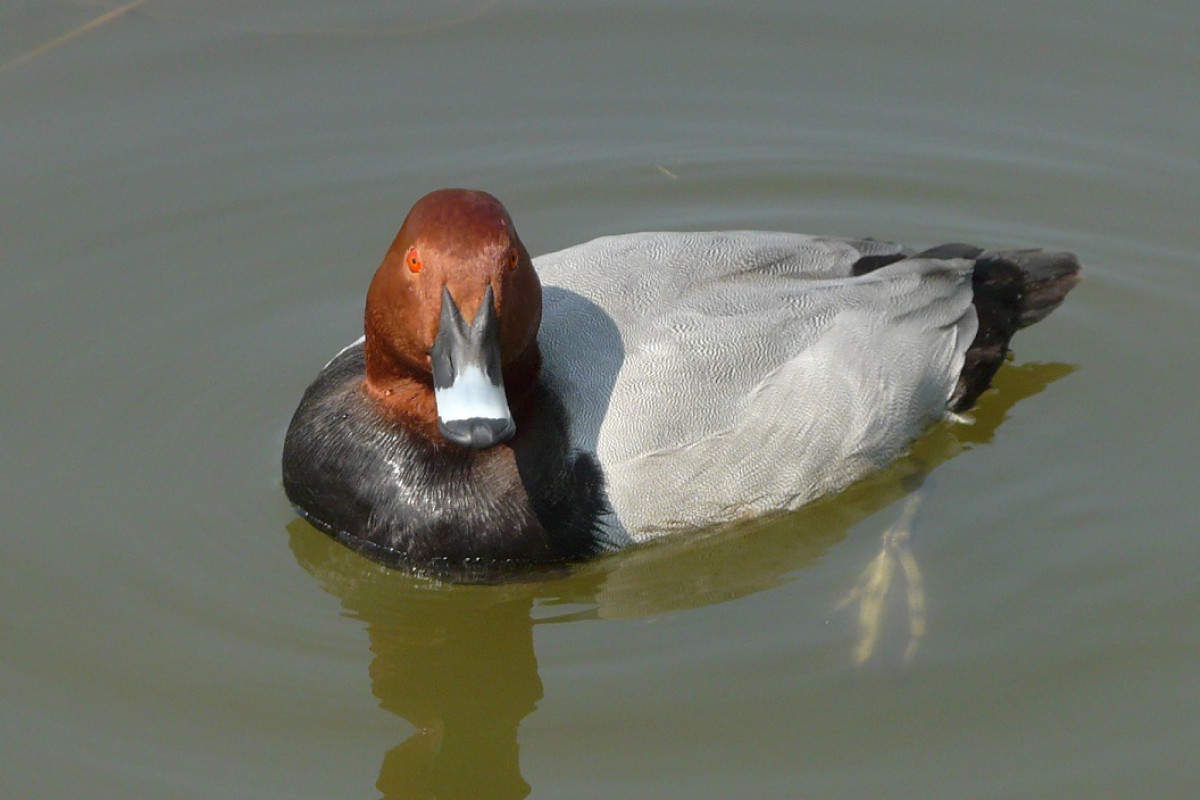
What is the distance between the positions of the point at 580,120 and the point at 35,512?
13.0ft

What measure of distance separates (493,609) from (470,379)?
1.12 m

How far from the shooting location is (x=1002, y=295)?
6922 millimetres

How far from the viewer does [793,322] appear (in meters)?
6.23

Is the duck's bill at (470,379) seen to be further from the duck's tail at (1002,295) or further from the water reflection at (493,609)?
the duck's tail at (1002,295)

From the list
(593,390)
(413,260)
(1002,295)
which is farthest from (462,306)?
(1002,295)

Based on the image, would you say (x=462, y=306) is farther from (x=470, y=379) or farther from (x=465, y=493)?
(x=465, y=493)

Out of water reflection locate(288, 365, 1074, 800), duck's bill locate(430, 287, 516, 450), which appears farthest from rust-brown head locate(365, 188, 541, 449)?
water reflection locate(288, 365, 1074, 800)

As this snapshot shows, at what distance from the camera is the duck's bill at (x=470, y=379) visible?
512 centimetres

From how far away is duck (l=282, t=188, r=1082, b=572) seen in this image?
5.37m

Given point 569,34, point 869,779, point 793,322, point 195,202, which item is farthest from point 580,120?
point 869,779

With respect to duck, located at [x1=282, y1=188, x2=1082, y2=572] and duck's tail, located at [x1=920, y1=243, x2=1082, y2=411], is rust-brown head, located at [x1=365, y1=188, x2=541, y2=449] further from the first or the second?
duck's tail, located at [x1=920, y1=243, x2=1082, y2=411]

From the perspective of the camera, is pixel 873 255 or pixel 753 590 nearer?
pixel 753 590

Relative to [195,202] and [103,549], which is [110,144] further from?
[103,549]

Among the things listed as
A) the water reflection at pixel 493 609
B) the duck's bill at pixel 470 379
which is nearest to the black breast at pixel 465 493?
the water reflection at pixel 493 609
